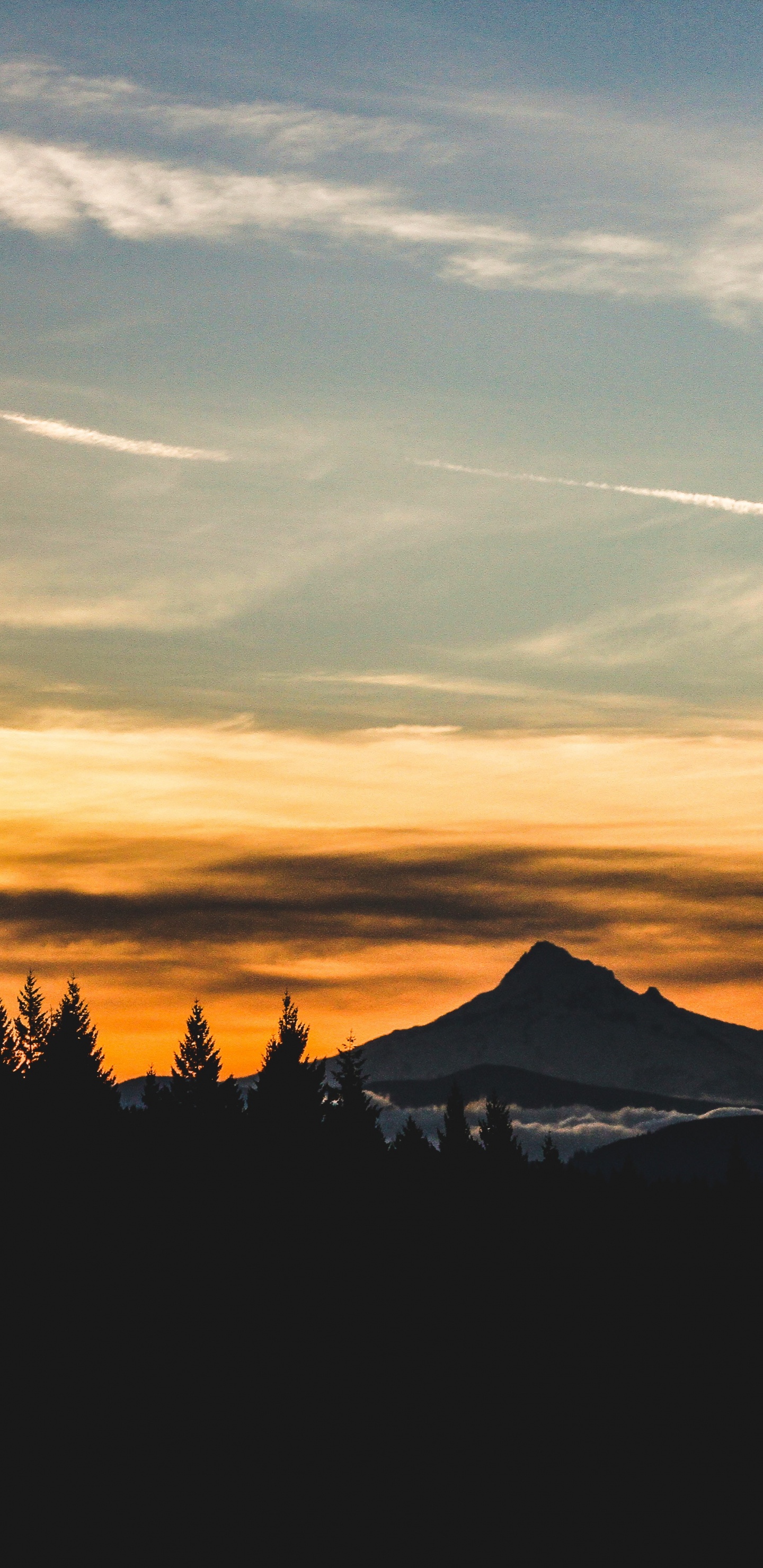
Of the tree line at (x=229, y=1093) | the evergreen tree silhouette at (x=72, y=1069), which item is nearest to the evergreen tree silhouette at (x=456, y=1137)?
the tree line at (x=229, y=1093)

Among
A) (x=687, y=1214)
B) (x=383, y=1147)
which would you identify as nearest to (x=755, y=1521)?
(x=383, y=1147)

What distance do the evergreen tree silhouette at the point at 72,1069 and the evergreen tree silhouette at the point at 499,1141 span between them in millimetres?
38523

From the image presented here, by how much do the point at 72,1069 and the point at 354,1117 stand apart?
2621cm

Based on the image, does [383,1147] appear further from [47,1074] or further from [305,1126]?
[47,1074]

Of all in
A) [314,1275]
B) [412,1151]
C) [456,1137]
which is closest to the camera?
[314,1275]

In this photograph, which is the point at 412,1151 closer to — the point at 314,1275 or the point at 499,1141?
the point at 499,1141

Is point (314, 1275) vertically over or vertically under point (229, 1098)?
under

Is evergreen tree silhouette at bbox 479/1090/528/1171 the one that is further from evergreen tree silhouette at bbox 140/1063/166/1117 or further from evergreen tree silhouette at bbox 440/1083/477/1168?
evergreen tree silhouette at bbox 140/1063/166/1117

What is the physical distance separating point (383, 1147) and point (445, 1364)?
34412mm

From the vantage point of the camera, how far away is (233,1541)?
2205 inches

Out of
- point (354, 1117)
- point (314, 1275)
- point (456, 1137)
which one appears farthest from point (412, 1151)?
point (314, 1275)

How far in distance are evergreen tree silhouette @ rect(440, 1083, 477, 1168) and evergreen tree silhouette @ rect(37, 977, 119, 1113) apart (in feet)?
112

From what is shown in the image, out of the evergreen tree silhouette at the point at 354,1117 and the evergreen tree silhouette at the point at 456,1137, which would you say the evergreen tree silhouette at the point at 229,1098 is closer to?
the evergreen tree silhouette at the point at 354,1117

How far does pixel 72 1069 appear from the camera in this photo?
98.6 meters
